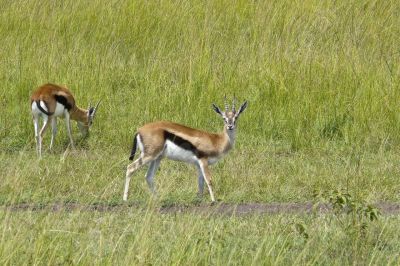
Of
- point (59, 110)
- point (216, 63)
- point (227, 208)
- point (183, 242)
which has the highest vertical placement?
point (216, 63)

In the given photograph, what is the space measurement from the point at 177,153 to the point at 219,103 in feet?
9.50

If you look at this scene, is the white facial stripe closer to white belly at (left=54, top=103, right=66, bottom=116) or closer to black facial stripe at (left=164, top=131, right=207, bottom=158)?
white belly at (left=54, top=103, right=66, bottom=116)

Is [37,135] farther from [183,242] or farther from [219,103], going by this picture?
[183,242]

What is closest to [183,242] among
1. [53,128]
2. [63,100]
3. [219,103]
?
[63,100]

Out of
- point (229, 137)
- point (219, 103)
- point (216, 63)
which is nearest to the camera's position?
point (229, 137)

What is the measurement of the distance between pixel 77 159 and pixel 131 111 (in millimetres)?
1650

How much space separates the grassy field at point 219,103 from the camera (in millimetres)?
6863

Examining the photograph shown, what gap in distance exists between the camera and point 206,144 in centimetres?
913

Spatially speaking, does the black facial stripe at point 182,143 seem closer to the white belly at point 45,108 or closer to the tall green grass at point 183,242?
the tall green grass at point 183,242

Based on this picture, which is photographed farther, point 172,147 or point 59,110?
point 59,110

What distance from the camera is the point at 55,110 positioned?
1116cm

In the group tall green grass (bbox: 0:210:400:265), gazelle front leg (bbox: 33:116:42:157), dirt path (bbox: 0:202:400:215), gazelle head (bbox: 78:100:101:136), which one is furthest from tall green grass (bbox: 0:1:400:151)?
tall green grass (bbox: 0:210:400:265)

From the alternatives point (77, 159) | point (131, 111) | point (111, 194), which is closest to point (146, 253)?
point (111, 194)

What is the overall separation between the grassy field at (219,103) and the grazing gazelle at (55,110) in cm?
18
